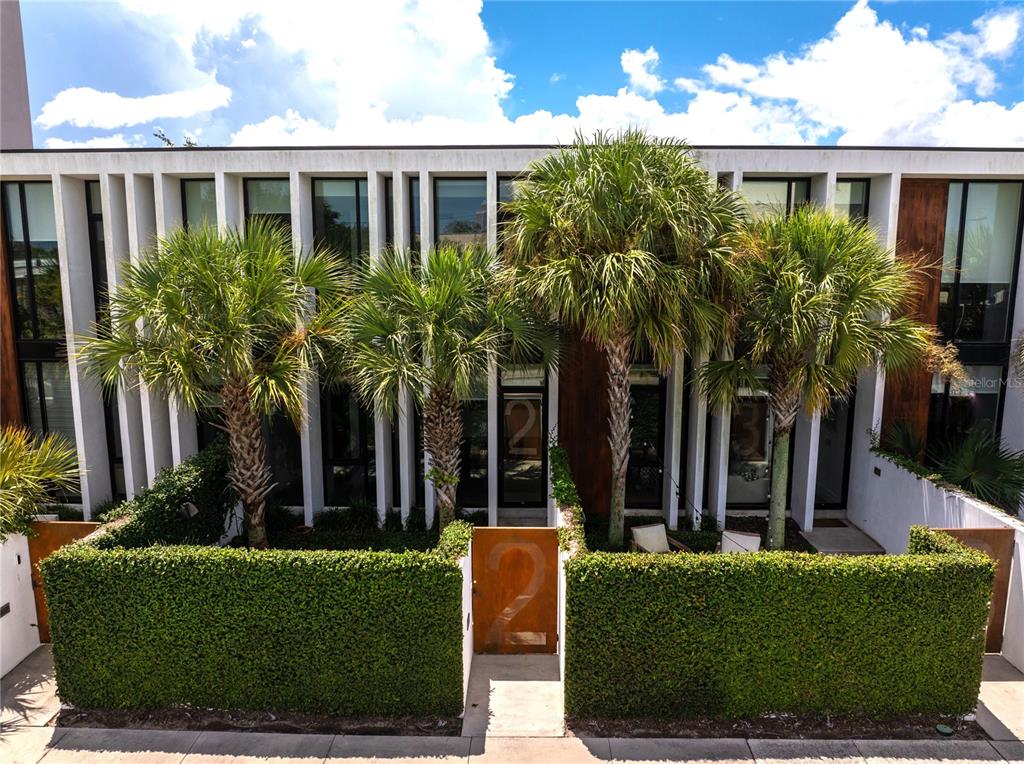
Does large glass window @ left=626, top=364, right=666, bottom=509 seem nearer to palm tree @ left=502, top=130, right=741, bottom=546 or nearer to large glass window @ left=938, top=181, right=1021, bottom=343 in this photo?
palm tree @ left=502, top=130, right=741, bottom=546

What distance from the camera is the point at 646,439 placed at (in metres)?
11.9

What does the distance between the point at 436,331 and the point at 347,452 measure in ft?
16.2

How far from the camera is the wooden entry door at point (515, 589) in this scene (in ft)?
24.6

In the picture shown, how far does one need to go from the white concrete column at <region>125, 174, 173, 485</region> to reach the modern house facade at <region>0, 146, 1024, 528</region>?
40mm

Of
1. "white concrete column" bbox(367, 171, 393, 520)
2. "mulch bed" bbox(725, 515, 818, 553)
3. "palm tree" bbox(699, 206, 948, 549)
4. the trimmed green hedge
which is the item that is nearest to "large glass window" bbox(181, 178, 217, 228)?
"white concrete column" bbox(367, 171, 393, 520)

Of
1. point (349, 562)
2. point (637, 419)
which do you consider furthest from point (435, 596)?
point (637, 419)

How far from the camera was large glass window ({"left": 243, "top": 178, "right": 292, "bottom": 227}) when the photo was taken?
11305mm

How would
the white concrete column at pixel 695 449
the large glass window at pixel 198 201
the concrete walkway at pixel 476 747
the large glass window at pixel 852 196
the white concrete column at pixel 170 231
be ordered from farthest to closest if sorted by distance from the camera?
the large glass window at pixel 198 201, the large glass window at pixel 852 196, the white concrete column at pixel 695 449, the white concrete column at pixel 170 231, the concrete walkway at pixel 476 747

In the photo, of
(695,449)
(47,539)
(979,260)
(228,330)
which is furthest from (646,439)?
(47,539)

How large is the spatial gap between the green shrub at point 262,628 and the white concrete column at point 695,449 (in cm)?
618

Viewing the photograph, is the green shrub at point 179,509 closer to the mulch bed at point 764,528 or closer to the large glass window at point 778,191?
the mulch bed at point 764,528

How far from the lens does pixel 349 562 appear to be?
622 cm

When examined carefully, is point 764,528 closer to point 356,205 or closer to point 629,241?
point 629,241

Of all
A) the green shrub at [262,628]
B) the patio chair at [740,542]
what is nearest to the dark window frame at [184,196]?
the green shrub at [262,628]
